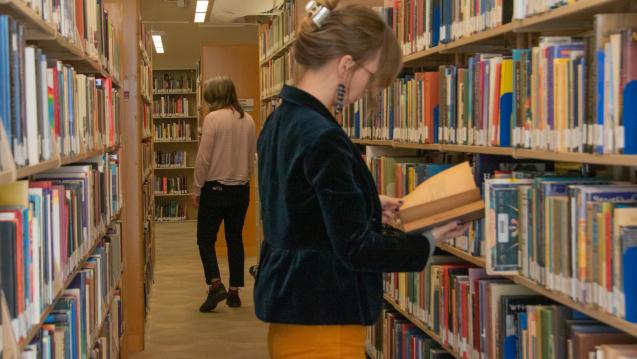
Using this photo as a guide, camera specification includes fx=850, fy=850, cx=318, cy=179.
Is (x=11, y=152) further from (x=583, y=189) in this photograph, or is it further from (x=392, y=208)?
(x=583, y=189)

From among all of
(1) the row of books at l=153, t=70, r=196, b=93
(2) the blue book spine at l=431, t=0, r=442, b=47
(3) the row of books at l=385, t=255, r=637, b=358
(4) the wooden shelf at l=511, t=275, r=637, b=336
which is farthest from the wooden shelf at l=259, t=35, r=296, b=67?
(1) the row of books at l=153, t=70, r=196, b=93

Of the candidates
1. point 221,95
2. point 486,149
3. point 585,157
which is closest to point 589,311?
point 585,157

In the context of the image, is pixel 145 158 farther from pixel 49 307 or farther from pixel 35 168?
pixel 35 168

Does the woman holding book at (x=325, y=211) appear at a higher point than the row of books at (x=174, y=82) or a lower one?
lower

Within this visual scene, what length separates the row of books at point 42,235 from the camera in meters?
1.70

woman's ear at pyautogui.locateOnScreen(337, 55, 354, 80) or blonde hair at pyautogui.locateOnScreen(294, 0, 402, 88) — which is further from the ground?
blonde hair at pyautogui.locateOnScreen(294, 0, 402, 88)

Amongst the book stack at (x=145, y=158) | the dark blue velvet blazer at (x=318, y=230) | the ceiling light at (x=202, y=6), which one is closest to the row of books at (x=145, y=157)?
the book stack at (x=145, y=158)

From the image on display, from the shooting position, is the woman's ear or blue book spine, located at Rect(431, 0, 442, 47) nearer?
the woman's ear

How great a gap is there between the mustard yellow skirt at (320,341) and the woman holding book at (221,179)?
414 cm

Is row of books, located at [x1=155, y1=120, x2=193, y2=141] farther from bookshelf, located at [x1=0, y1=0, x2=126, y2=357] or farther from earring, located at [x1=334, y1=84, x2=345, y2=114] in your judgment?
earring, located at [x1=334, y1=84, x2=345, y2=114]

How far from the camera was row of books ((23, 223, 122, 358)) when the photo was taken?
7.34 feet

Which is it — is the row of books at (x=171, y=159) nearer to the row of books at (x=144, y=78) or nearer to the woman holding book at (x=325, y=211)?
the row of books at (x=144, y=78)

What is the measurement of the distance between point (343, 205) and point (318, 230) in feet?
0.51

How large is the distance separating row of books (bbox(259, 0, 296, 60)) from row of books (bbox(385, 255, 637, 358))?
9.76ft
